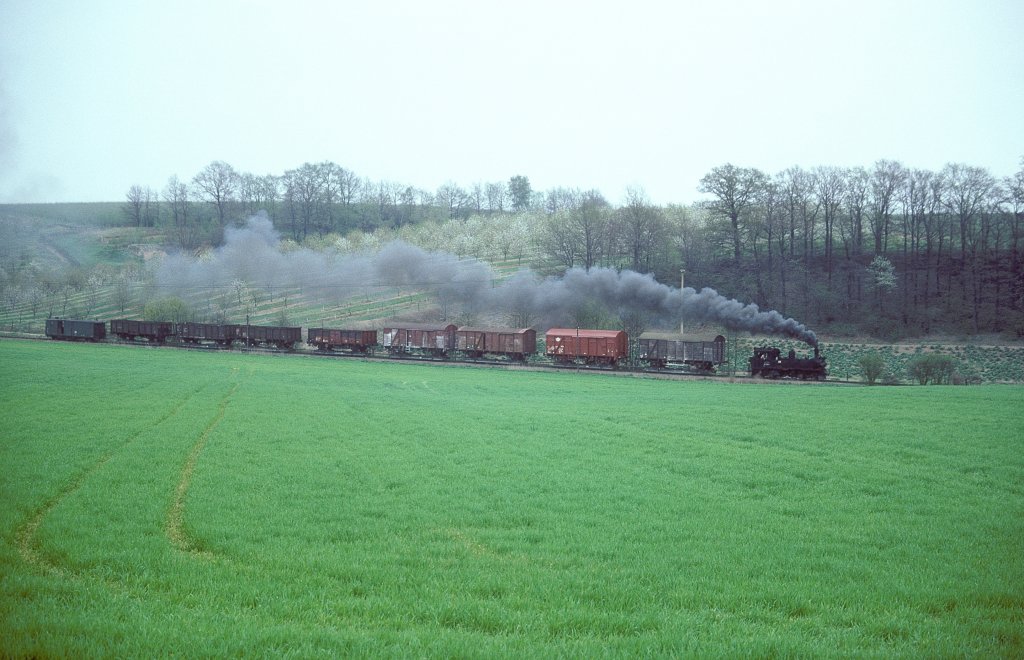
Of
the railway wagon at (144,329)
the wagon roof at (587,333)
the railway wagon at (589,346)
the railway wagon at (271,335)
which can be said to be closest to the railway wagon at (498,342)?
the railway wagon at (589,346)

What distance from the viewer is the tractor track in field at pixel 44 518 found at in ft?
26.8

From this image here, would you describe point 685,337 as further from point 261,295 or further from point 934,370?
point 261,295

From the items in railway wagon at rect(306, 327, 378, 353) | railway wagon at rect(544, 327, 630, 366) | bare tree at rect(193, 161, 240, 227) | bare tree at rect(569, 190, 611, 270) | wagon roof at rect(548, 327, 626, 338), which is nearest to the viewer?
railway wagon at rect(544, 327, 630, 366)

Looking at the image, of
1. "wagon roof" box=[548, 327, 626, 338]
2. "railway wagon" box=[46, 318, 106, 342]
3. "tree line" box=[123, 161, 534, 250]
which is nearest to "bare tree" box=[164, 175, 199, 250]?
"tree line" box=[123, 161, 534, 250]

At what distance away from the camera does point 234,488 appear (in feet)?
40.5

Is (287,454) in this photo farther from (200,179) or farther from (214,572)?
(200,179)

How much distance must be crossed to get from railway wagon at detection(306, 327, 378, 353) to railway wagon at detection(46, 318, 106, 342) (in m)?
23.4

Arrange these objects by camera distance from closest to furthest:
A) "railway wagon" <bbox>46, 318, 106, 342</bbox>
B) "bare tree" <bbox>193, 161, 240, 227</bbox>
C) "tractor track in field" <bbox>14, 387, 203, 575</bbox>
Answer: "tractor track in field" <bbox>14, 387, 203, 575</bbox>, "railway wagon" <bbox>46, 318, 106, 342</bbox>, "bare tree" <bbox>193, 161, 240, 227</bbox>

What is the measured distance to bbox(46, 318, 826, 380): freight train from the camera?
1767 inches

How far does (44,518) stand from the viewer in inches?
394

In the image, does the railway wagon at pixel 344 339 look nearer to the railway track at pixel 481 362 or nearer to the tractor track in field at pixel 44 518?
the railway track at pixel 481 362

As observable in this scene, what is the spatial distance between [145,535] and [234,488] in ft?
10.2

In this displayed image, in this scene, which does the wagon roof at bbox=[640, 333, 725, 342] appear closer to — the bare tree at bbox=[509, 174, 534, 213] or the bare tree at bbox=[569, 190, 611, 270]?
the bare tree at bbox=[569, 190, 611, 270]

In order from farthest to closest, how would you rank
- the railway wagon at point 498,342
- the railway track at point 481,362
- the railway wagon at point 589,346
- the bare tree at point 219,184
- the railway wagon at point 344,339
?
the bare tree at point 219,184
the railway wagon at point 344,339
the railway wagon at point 498,342
the railway wagon at point 589,346
the railway track at point 481,362
